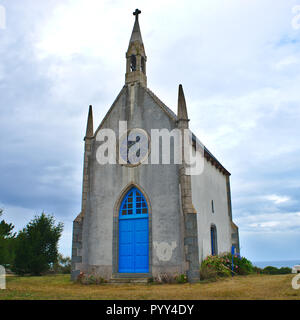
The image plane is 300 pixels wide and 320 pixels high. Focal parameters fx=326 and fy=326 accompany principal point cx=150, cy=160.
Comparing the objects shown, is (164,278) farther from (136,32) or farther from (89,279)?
(136,32)

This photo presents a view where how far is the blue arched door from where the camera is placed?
1503cm

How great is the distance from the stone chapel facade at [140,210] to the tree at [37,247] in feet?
20.3

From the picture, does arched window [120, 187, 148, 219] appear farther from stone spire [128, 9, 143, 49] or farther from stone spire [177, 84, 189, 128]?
stone spire [128, 9, 143, 49]

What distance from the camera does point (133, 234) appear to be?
15.5 metres

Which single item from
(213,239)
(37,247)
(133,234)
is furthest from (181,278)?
(37,247)

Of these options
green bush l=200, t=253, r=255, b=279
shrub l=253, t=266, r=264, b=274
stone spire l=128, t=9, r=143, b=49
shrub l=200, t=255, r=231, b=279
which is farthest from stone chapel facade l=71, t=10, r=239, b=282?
shrub l=253, t=266, r=264, b=274

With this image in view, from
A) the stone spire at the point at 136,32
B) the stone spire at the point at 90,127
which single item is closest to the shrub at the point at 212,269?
the stone spire at the point at 90,127

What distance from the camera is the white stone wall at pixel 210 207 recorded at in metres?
16.1

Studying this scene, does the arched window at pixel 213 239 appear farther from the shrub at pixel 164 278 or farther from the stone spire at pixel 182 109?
the stone spire at pixel 182 109

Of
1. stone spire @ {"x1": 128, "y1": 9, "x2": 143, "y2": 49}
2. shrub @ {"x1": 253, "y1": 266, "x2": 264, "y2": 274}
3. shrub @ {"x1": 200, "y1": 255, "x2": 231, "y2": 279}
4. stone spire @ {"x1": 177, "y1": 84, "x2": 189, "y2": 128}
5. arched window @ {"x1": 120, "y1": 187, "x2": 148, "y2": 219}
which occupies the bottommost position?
shrub @ {"x1": 253, "y1": 266, "x2": 264, "y2": 274}

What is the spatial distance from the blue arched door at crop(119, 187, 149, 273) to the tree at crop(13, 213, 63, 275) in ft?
26.5

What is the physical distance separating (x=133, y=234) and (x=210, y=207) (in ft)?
17.3
